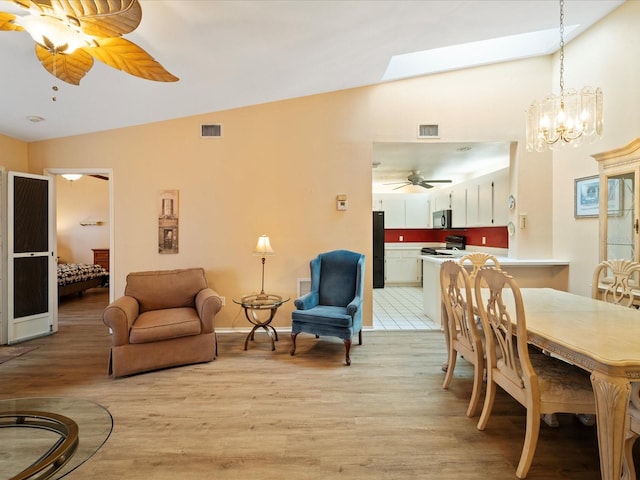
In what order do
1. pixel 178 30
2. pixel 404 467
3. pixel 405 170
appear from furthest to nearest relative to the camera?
1. pixel 405 170
2. pixel 178 30
3. pixel 404 467

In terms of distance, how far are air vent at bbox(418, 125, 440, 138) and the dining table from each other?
8.88 ft

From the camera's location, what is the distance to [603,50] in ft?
11.4

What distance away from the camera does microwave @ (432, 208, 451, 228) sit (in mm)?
6883

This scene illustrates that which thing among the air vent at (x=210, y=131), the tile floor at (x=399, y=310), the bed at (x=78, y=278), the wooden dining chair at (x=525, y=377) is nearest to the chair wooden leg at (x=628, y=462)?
the wooden dining chair at (x=525, y=377)

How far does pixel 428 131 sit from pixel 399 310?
110 inches

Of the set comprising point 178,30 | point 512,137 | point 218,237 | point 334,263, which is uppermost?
point 178,30

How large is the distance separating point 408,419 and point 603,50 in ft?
14.1

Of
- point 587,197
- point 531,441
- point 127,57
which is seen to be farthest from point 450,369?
point 127,57

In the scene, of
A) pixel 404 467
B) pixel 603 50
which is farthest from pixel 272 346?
pixel 603 50

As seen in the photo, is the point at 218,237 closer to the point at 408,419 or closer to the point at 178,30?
the point at 178,30

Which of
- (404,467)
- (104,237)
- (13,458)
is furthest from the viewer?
(104,237)

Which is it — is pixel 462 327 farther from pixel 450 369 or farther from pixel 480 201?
pixel 480 201

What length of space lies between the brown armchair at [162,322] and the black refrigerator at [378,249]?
178 inches

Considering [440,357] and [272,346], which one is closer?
[440,357]
